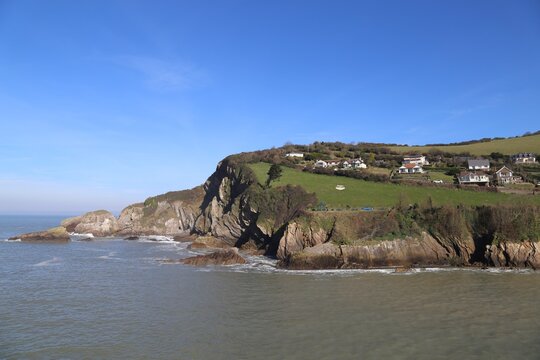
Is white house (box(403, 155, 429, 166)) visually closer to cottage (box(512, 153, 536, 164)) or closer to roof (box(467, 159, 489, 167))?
roof (box(467, 159, 489, 167))

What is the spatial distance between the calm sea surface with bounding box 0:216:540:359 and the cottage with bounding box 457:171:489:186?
90.2 feet

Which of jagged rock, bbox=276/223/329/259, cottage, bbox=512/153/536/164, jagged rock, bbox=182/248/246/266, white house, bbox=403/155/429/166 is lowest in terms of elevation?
jagged rock, bbox=182/248/246/266

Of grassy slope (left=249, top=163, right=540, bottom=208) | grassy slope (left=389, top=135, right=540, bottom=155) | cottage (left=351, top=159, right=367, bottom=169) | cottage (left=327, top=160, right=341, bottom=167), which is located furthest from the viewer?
grassy slope (left=389, top=135, right=540, bottom=155)

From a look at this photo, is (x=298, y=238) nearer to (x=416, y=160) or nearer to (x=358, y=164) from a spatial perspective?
(x=358, y=164)

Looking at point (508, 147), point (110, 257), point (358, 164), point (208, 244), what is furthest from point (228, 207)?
point (508, 147)

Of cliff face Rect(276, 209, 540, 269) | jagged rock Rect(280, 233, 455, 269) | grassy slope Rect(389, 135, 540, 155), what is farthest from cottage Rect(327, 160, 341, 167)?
jagged rock Rect(280, 233, 455, 269)

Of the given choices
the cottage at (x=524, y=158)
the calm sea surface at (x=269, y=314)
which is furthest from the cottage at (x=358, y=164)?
the calm sea surface at (x=269, y=314)

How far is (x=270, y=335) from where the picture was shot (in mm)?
16109

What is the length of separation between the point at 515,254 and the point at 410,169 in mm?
32832

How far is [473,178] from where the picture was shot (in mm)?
55750

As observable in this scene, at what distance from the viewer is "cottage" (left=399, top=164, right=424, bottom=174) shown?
2496 inches

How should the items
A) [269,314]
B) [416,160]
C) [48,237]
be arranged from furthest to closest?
[416,160], [48,237], [269,314]

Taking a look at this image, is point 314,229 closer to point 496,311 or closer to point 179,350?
point 496,311

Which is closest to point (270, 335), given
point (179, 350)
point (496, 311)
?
point (179, 350)
